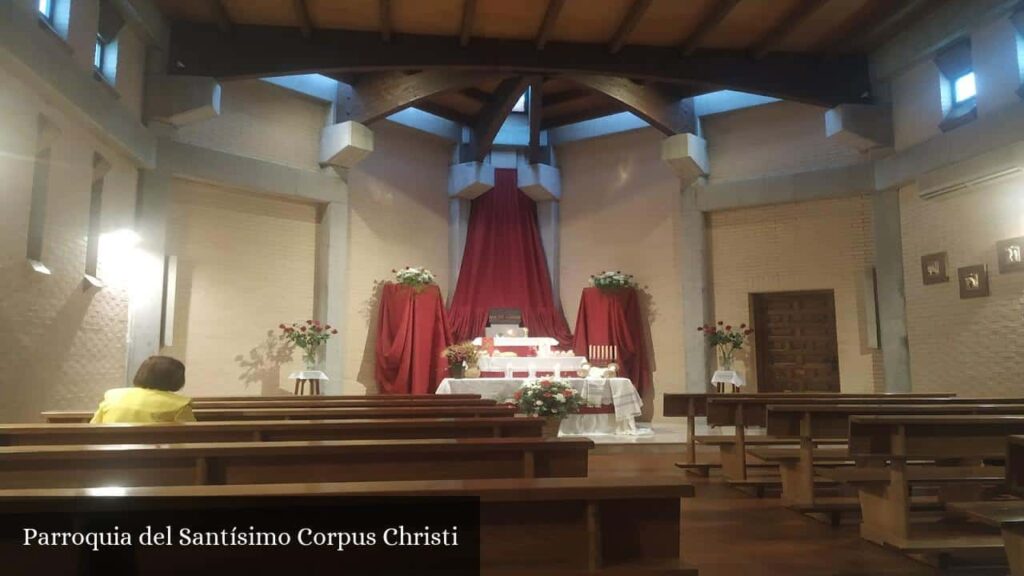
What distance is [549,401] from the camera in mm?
6836

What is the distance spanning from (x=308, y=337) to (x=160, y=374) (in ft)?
19.3

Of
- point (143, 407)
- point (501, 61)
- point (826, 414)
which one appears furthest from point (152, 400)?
point (501, 61)

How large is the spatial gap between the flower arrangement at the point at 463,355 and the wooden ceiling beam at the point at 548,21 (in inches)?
151

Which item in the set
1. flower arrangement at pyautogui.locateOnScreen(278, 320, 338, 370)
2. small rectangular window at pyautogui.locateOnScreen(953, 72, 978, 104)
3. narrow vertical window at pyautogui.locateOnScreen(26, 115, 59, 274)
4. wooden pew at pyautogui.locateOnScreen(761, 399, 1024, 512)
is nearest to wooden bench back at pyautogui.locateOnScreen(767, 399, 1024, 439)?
wooden pew at pyautogui.locateOnScreen(761, 399, 1024, 512)

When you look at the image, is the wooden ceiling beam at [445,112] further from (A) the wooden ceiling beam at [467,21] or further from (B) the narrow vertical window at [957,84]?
(B) the narrow vertical window at [957,84]

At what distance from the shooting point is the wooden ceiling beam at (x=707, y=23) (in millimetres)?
7367

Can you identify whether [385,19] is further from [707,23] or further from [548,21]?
[707,23]

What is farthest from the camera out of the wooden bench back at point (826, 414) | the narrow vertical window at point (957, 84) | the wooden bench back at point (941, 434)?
the narrow vertical window at point (957, 84)

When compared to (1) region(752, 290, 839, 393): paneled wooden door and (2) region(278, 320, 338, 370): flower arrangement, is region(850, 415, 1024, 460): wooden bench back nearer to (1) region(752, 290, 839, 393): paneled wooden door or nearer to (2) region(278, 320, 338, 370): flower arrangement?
(1) region(752, 290, 839, 393): paneled wooden door

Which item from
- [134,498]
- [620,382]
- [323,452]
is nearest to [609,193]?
[620,382]

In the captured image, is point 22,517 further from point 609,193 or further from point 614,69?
point 609,193

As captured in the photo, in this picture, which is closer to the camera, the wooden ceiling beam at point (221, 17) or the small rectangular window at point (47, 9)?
the small rectangular window at point (47, 9)

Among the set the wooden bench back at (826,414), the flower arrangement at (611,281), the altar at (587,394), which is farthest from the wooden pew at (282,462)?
the flower arrangement at (611,281)

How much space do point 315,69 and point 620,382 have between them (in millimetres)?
5188
